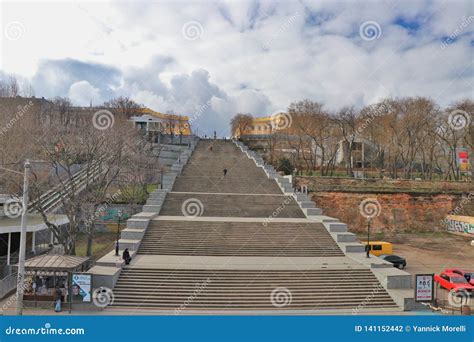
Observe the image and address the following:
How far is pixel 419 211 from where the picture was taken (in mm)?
43531

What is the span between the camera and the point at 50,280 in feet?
58.8

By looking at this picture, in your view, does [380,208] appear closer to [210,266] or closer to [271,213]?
[271,213]

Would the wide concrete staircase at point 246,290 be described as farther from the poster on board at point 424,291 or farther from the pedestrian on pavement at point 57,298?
the pedestrian on pavement at point 57,298

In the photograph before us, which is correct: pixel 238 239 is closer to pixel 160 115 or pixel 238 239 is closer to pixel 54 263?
pixel 54 263

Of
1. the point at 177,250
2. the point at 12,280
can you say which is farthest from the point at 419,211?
the point at 12,280
